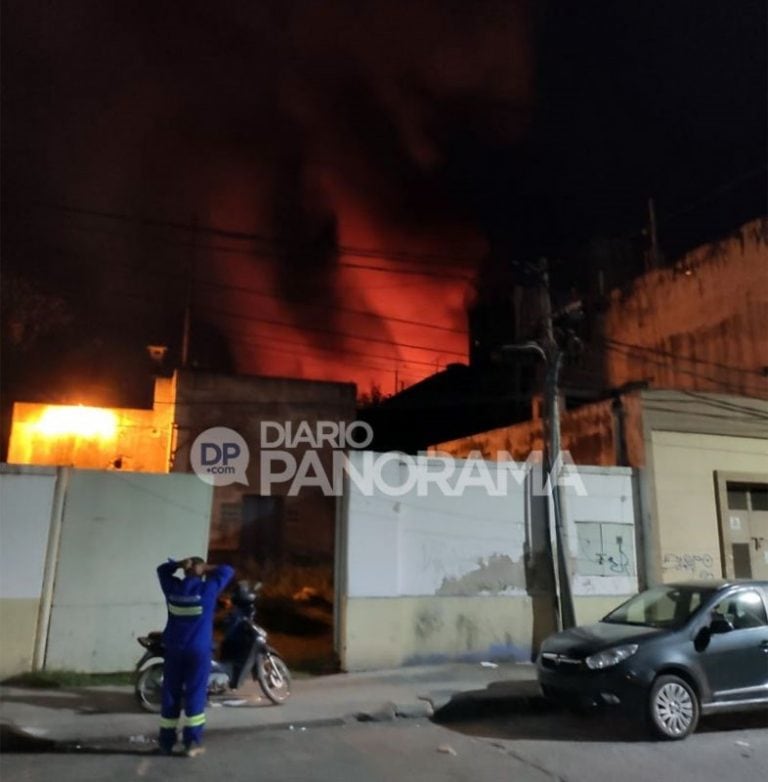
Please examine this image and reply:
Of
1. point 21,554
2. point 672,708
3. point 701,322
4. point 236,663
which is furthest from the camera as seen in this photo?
point 701,322

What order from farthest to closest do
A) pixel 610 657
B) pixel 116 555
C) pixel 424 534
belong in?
pixel 424 534 → pixel 116 555 → pixel 610 657

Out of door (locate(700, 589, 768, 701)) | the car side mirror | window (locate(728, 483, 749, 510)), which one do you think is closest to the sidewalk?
door (locate(700, 589, 768, 701))

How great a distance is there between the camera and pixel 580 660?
23.6ft

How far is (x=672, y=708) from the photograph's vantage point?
6.93 m

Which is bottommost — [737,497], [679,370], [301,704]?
[301,704]

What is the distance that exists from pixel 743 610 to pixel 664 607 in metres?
0.78

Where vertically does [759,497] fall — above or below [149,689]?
above

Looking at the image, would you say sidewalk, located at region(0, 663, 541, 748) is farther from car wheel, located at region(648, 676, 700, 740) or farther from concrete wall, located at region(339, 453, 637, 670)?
car wheel, located at region(648, 676, 700, 740)

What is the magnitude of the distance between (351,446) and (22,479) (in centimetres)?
1433

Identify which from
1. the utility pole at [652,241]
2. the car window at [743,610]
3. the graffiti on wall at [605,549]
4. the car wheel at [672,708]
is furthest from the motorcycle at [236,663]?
the utility pole at [652,241]

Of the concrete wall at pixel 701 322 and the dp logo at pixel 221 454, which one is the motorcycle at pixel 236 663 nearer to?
the dp logo at pixel 221 454

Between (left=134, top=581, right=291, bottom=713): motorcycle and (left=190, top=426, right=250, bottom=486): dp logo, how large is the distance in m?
11.9

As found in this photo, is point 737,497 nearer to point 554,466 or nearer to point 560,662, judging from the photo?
point 554,466

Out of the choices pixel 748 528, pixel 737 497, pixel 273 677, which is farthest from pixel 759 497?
pixel 273 677
